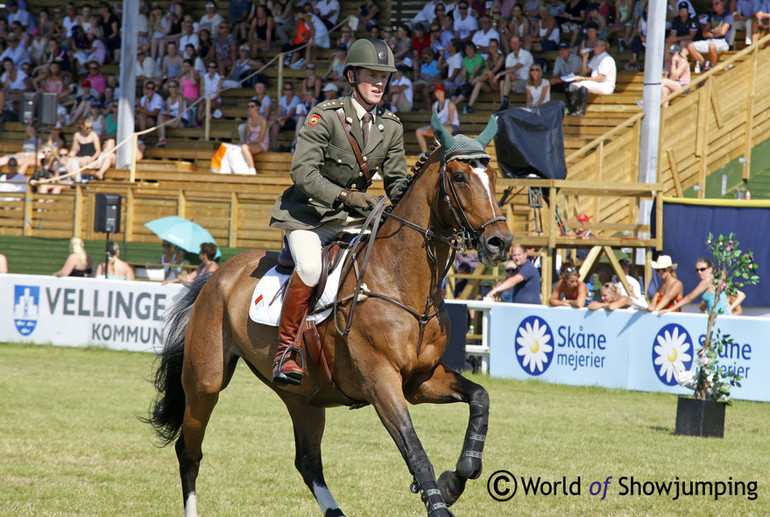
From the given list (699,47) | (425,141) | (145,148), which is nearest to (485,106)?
(425,141)

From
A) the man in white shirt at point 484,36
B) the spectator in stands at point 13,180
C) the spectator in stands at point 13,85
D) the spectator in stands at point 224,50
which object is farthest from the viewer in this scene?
the spectator in stands at point 13,85

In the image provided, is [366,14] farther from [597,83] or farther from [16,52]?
[16,52]

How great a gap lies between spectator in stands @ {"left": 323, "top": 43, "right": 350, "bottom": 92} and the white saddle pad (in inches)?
633

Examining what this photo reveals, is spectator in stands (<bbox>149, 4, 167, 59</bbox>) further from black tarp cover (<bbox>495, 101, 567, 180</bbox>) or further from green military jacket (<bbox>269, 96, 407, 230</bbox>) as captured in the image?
green military jacket (<bbox>269, 96, 407, 230</bbox>)

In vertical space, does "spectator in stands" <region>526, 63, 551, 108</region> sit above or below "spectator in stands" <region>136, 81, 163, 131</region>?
above

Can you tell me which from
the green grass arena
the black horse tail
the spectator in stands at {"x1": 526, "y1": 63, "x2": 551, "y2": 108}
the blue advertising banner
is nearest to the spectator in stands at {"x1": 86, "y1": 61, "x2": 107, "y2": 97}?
the spectator in stands at {"x1": 526, "y1": 63, "x2": 551, "y2": 108}

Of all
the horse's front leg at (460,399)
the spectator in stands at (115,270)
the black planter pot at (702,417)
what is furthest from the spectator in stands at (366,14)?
the horse's front leg at (460,399)

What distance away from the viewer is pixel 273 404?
471 inches

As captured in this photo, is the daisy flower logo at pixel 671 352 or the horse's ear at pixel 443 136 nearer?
the horse's ear at pixel 443 136

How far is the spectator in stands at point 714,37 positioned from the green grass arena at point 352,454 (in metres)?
8.14

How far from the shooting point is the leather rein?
5.32 metres

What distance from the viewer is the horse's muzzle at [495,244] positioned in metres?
5.04

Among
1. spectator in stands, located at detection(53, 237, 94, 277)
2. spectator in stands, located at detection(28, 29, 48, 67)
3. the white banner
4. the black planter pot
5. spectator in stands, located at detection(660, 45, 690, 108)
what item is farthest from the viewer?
spectator in stands, located at detection(28, 29, 48, 67)

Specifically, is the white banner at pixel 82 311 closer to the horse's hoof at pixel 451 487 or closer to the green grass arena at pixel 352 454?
the green grass arena at pixel 352 454
